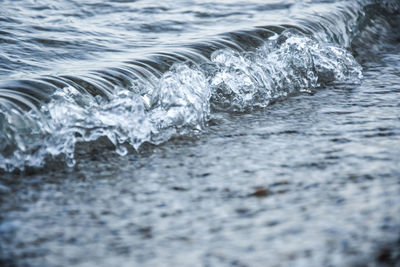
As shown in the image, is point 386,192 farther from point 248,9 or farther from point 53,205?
point 248,9

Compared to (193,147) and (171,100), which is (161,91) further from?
(193,147)

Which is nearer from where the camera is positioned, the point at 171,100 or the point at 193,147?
the point at 193,147

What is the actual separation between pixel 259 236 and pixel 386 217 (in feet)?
1.36

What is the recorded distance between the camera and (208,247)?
163cm

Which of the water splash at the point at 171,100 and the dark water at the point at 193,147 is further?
the water splash at the point at 171,100

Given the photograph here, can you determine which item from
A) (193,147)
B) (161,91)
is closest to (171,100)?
(161,91)

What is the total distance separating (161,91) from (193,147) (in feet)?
2.05

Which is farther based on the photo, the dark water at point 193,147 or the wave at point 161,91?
the wave at point 161,91

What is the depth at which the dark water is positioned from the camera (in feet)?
5.45

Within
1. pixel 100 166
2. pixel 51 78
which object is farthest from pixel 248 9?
pixel 100 166

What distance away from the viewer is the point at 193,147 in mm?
2566

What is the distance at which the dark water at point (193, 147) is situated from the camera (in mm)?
1662

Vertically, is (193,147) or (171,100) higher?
(171,100)

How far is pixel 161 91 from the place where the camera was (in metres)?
3.08
